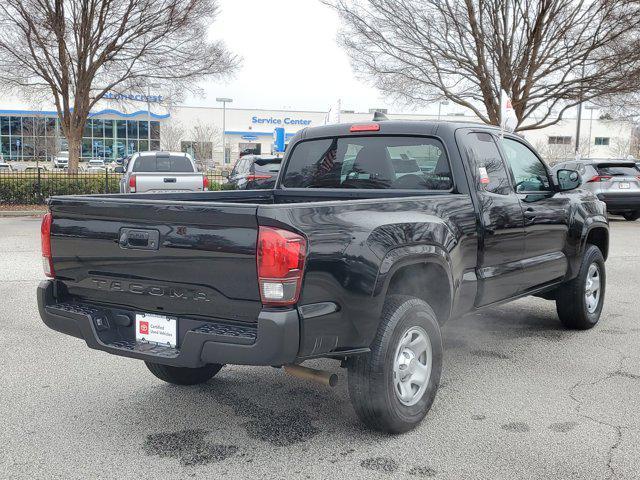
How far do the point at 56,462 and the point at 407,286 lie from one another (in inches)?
84.7

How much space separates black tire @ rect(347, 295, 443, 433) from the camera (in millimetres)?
3631

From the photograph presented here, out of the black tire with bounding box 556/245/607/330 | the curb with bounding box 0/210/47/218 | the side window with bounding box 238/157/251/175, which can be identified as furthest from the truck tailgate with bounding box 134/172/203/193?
the black tire with bounding box 556/245/607/330

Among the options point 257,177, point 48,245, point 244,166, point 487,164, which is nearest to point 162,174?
point 257,177

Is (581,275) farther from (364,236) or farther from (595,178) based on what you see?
(595,178)

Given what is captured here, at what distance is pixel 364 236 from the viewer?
3543mm

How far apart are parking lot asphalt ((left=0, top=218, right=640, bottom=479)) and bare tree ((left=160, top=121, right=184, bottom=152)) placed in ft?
189

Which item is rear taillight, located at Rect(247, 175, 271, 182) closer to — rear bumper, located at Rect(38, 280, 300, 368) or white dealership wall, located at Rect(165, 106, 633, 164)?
rear bumper, located at Rect(38, 280, 300, 368)

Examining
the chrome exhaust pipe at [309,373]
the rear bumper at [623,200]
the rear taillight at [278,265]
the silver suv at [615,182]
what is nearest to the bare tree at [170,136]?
the silver suv at [615,182]

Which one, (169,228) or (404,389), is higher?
(169,228)

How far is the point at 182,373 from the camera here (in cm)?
466

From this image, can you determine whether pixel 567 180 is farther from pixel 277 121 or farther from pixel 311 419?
pixel 277 121

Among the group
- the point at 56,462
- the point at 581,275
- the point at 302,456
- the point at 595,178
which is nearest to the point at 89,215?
the point at 56,462

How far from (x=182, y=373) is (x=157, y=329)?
1.13 meters

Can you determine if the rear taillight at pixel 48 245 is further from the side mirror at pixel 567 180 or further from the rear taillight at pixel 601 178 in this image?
the rear taillight at pixel 601 178
